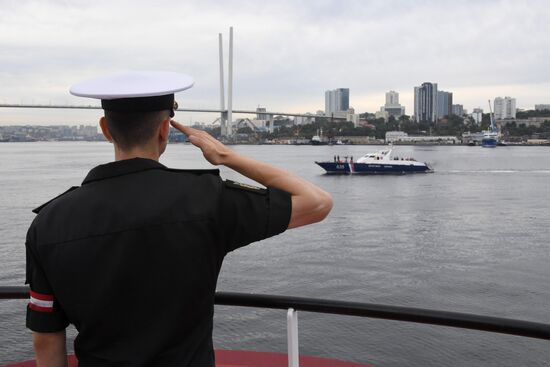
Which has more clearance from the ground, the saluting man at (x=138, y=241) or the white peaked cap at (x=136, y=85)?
the white peaked cap at (x=136, y=85)

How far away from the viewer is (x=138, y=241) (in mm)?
831

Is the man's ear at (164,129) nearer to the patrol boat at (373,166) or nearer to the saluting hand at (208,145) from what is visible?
the saluting hand at (208,145)

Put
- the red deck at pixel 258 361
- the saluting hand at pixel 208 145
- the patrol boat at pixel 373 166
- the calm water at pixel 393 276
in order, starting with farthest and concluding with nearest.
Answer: the patrol boat at pixel 373 166 → the calm water at pixel 393 276 → the red deck at pixel 258 361 → the saluting hand at pixel 208 145

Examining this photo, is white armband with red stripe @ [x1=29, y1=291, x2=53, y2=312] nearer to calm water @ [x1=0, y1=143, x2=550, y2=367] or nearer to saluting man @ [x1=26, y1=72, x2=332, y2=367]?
saluting man @ [x1=26, y1=72, x2=332, y2=367]

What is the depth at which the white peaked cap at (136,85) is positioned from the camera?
85 cm

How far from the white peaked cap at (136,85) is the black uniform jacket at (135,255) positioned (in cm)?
10

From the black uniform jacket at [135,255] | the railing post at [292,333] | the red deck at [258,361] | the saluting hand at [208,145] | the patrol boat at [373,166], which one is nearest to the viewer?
the black uniform jacket at [135,255]

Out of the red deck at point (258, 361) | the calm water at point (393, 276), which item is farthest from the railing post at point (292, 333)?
the calm water at point (393, 276)

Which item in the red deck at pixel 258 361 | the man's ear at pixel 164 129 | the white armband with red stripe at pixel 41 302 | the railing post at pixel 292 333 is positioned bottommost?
the red deck at pixel 258 361

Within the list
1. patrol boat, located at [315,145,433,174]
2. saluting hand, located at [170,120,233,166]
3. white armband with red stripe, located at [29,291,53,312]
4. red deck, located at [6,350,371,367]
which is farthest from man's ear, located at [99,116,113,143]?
patrol boat, located at [315,145,433,174]

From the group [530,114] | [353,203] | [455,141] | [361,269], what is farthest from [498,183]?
[530,114]

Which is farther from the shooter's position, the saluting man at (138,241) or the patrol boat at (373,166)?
the patrol boat at (373,166)

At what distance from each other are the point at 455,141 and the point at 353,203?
105 metres

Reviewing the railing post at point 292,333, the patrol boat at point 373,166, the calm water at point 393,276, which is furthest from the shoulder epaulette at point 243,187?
the patrol boat at point 373,166
